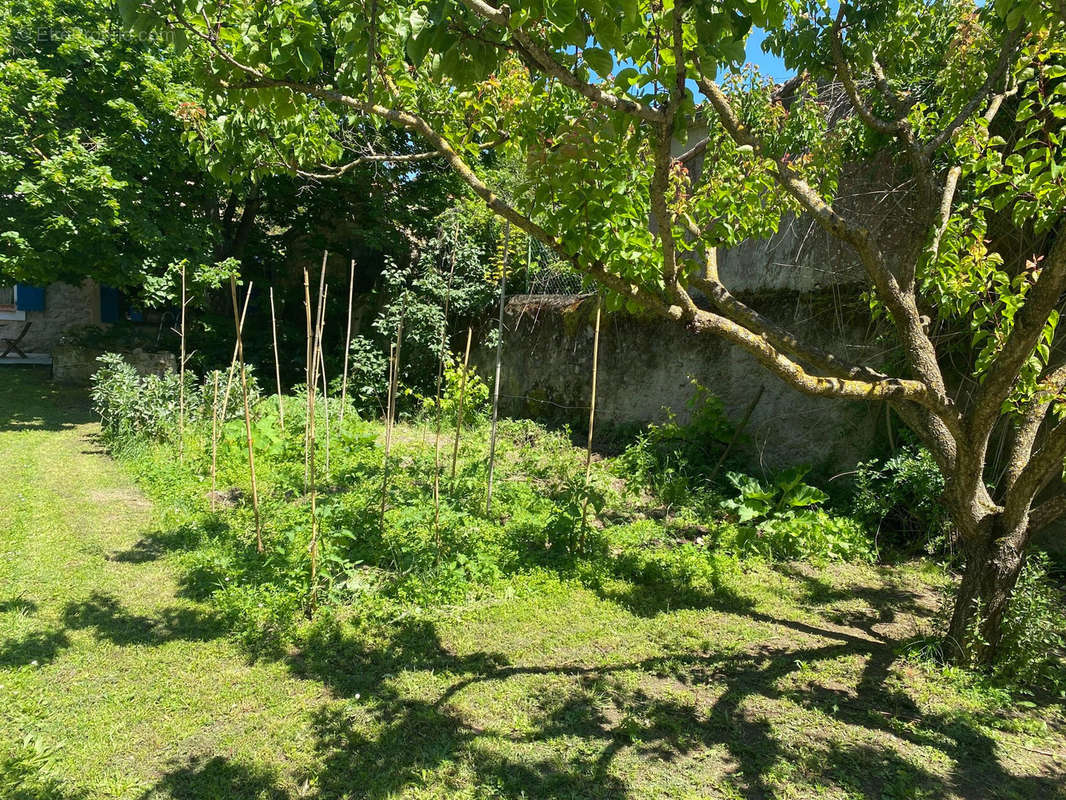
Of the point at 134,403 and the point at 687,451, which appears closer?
the point at 687,451

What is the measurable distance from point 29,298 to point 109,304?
1418mm

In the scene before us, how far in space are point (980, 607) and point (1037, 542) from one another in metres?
2.42

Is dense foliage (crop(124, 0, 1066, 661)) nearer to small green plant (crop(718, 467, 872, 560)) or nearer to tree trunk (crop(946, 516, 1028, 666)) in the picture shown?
tree trunk (crop(946, 516, 1028, 666))

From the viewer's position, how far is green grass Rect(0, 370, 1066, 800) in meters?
2.63

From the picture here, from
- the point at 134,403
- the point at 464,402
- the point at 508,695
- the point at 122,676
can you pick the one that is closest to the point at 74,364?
the point at 134,403

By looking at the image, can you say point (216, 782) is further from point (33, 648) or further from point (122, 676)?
point (33, 648)

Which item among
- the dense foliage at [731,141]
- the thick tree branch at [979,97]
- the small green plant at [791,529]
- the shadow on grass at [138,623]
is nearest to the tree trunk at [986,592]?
the dense foliage at [731,141]

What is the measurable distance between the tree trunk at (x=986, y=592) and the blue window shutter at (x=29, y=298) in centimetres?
1661

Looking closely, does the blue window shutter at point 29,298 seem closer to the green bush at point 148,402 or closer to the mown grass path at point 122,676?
the green bush at point 148,402

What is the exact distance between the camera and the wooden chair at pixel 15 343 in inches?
532

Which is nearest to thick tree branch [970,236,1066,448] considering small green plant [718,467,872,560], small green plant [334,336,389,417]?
small green plant [718,467,872,560]

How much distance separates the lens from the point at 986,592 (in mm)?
3420

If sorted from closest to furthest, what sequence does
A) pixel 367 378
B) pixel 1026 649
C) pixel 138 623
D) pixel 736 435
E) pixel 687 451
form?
pixel 1026 649, pixel 138 623, pixel 736 435, pixel 687 451, pixel 367 378

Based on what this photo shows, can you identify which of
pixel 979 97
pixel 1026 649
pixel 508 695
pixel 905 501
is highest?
pixel 979 97
